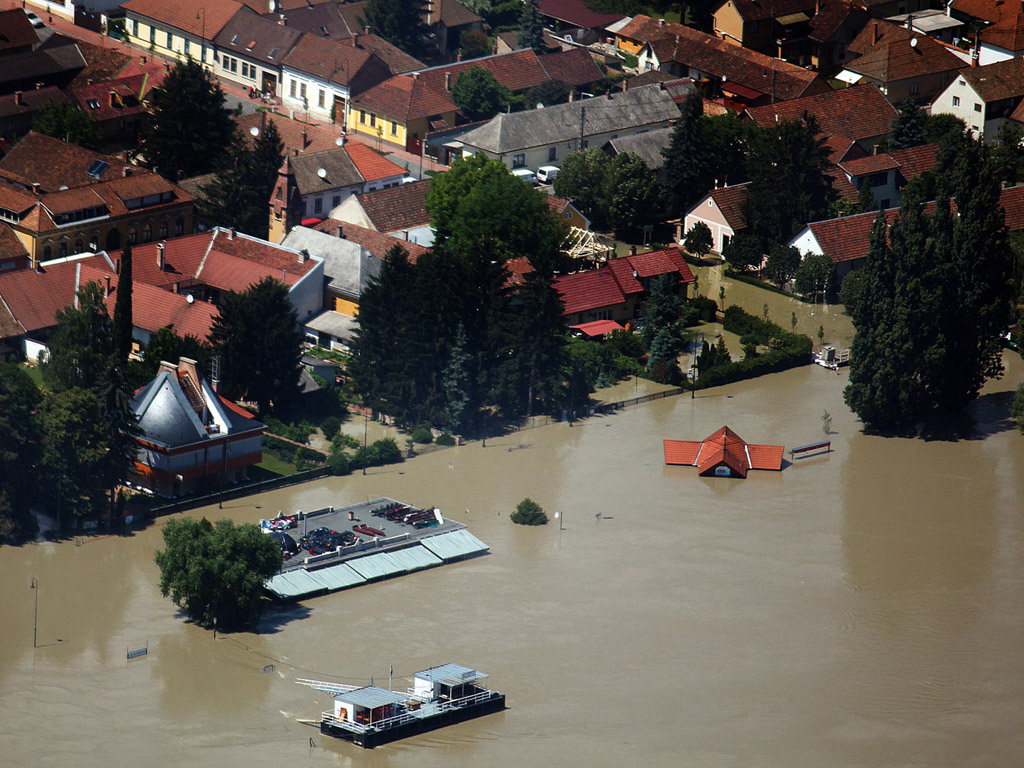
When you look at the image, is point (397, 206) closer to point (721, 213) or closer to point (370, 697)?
point (721, 213)

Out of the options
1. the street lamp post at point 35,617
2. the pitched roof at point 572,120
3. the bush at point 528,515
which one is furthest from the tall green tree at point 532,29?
the street lamp post at point 35,617

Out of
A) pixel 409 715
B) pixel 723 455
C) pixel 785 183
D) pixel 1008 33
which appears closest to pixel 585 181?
pixel 785 183

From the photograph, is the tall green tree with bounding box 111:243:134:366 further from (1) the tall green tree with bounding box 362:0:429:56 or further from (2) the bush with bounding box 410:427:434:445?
(1) the tall green tree with bounding box 362:0:429:56

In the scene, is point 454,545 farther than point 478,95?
No

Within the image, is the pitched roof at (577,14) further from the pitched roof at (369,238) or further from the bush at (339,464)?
the bush at (339,464)

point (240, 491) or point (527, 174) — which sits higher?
point (527, 174)

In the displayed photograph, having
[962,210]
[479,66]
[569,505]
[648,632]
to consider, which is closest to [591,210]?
[479,66]

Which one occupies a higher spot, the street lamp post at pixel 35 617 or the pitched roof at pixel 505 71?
the pitched roof at pixel 505 71
